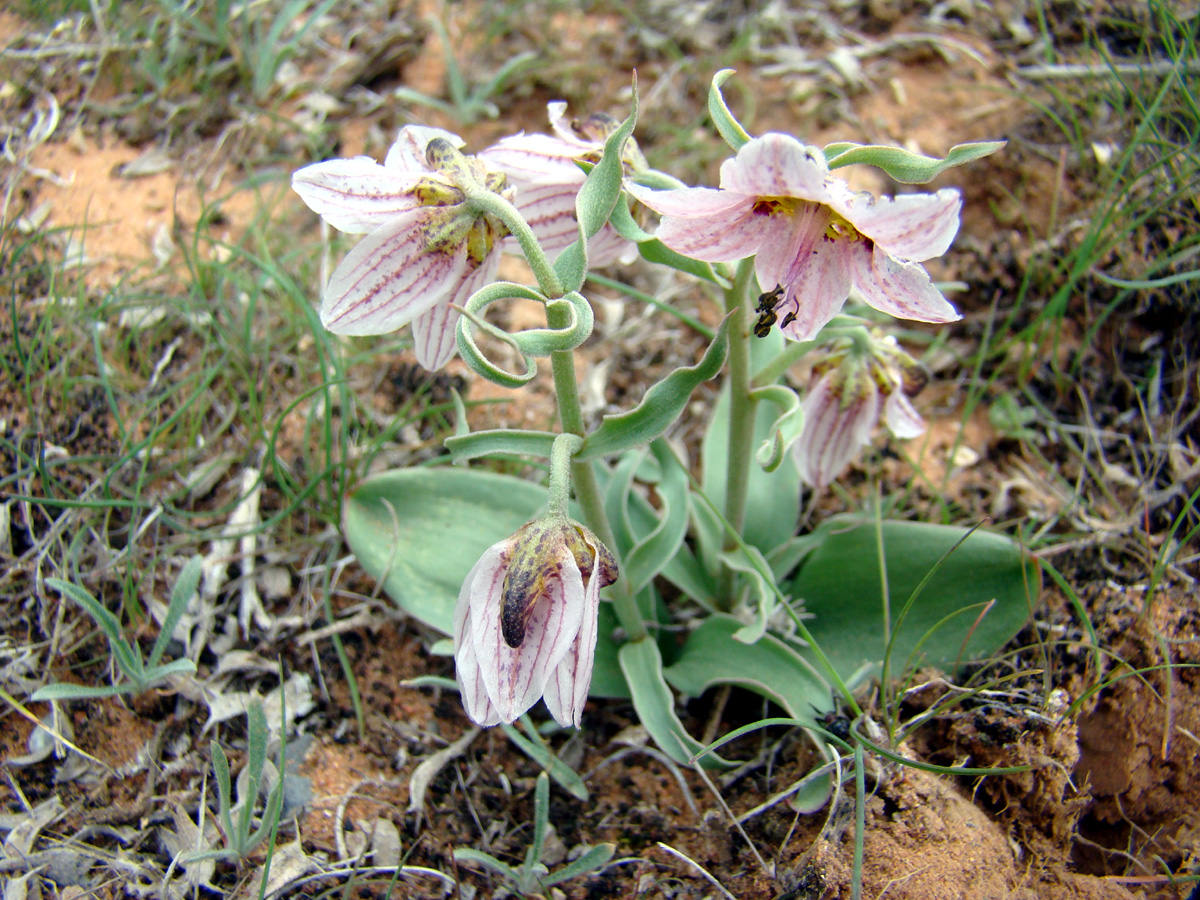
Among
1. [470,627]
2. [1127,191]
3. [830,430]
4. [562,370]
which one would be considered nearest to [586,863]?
[470,627]

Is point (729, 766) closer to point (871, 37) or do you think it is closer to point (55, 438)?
point (55, 438)

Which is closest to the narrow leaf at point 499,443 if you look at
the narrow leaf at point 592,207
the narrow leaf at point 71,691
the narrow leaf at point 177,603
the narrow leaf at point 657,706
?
the narrow leaf at point 592,207

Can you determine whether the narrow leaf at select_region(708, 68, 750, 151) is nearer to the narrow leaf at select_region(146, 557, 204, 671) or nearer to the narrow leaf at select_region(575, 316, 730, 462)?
the narrow leaf at select_region(575, 316, 730, 462)

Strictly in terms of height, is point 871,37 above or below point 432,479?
above

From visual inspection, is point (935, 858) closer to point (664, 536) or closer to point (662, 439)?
point (664, 536)

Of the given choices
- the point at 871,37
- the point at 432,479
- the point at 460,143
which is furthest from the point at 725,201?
the point at 871,37

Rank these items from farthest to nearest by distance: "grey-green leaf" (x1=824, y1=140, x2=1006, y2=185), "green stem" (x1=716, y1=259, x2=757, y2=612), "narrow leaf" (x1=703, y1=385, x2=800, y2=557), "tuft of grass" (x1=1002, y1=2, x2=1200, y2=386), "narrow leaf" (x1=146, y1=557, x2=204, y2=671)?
1. "tuft of grass" (x1=1002, y1=2, x2=1200, y2=386)
2. "narrow leaf" (x1=703, y1=385, x2=800, y2=557)
3. "narrow leaf" (x1=146, y1=557, x2=204, y2=671)
4. "green stem" (x1=716, y1=259, x2=757, y2=612)
5. "grey-green leaf" (x1=824, y1=140, x2=1006, y2=185)

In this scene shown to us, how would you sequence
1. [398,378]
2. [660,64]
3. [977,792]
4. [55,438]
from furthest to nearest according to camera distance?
[660,64] → [398,378] → [55,438] → [977,792]

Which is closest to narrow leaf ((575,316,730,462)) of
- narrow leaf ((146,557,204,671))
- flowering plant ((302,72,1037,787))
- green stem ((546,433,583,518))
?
flowering plant ((302,72,1037,787))
